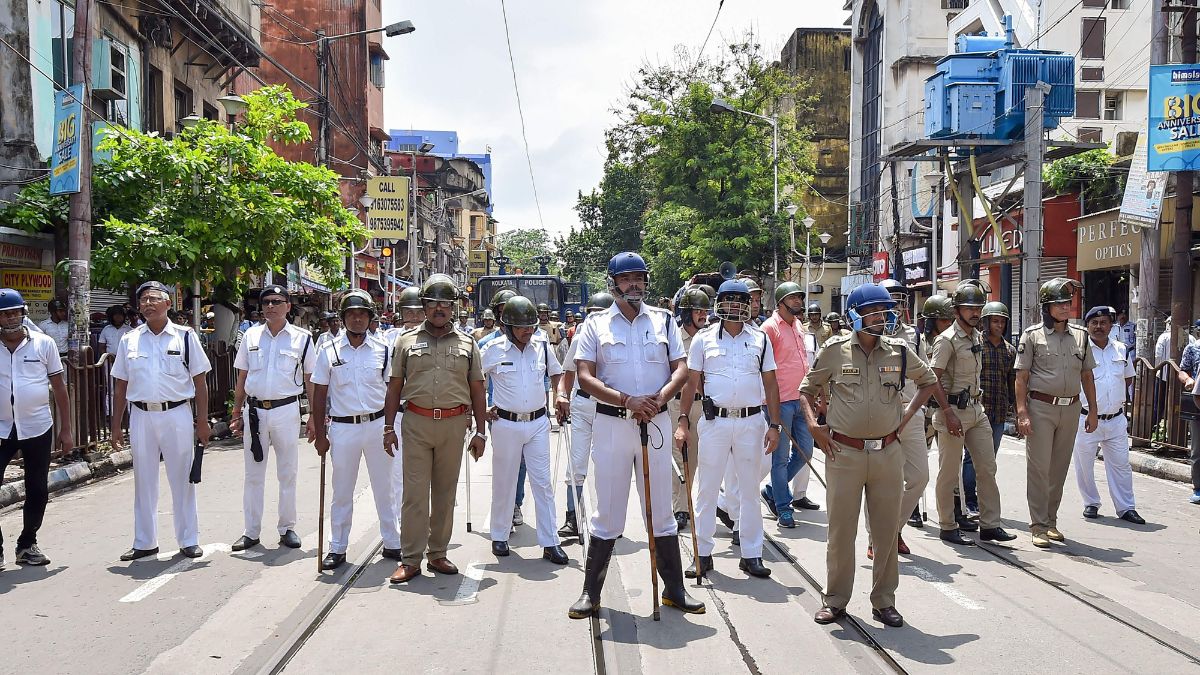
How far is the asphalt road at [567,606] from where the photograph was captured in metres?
5.30

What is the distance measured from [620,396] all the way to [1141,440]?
10.4 m

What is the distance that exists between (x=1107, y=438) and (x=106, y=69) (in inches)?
715

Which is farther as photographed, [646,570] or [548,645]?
[646,570]

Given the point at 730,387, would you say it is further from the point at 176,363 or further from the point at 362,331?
the point at 176,363

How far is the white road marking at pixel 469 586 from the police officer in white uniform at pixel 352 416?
67cm

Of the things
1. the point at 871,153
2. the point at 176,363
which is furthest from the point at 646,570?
the point at 871,153

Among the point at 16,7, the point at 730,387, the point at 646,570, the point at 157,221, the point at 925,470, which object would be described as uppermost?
the point at 16,7

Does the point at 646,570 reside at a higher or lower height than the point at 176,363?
lower

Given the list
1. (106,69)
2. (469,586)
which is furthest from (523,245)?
(469,586)

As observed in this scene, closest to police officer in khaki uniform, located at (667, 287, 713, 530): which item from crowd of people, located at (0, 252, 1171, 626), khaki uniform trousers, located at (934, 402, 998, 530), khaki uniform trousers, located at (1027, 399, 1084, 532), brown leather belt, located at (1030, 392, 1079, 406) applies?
crowd of people, located at (0, 252, 1171, 626)

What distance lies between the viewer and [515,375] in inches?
304

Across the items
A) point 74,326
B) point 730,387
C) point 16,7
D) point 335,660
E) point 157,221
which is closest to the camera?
point 335,660

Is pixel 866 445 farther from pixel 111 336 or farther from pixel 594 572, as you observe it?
pixel 111 336

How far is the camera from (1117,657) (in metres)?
5.32
